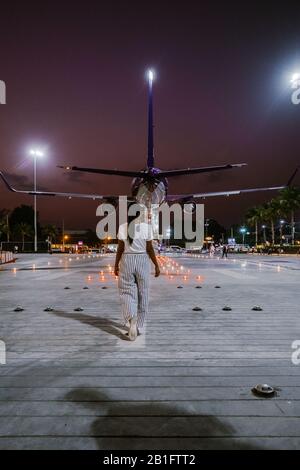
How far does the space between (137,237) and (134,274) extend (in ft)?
1.68

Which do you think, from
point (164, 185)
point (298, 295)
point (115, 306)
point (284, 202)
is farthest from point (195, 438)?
point (284, 202)

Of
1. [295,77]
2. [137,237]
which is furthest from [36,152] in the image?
[137,237]

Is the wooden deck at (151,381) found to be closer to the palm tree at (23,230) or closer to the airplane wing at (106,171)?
the airplane wing at (106,171)

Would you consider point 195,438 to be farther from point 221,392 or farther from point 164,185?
point 164,185

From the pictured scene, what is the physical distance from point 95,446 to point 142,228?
3.29 m

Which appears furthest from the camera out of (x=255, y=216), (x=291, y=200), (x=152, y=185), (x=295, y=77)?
(x=255, y=216)

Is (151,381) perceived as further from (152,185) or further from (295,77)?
(152,185)

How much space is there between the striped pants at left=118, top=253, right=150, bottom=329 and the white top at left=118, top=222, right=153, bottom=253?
83 millimetres

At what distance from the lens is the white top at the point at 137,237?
5277 millimetres

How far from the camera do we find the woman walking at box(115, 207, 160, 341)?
519 centimetres

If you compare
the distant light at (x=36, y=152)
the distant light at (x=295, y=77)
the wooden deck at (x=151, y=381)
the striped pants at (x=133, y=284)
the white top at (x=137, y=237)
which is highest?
the distant light at (x=36, y=152)

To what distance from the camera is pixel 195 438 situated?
2.58 metres

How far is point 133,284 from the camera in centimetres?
523

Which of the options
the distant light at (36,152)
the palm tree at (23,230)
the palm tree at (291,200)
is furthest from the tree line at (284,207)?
the palm tree at (23,230)
